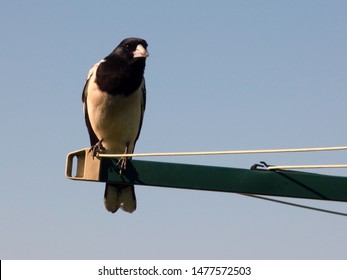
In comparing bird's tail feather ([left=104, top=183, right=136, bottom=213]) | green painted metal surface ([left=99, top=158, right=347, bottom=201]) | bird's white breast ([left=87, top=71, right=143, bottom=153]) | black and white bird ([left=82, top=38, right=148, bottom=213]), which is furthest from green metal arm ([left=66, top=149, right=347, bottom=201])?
bird's white breast ([left=87, top=71, right=143, bottom=153])

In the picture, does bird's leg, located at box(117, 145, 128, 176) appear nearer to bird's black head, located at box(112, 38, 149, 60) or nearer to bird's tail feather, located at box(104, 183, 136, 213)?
bird's tail feather, located at box(104, 183, 136, 213)

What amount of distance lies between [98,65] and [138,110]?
66 cm

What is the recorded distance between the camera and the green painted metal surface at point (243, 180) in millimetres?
4805

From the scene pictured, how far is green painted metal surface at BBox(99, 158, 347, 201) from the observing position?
4.81 m

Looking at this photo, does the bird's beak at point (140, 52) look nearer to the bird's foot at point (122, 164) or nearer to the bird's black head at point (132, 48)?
the bird's black head at point (132, 48)

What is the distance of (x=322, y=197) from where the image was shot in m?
4.82

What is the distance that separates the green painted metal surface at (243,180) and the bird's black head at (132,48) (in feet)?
10.3

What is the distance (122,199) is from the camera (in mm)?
7379

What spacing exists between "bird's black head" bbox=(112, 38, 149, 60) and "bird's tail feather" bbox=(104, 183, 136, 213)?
1.42m

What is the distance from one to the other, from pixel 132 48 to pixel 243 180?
11.5 ft

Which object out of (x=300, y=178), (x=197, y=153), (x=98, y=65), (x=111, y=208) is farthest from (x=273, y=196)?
(x=98, y=65)

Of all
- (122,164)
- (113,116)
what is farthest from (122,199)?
(122,164)

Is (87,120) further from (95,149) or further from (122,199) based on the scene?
(95,149)

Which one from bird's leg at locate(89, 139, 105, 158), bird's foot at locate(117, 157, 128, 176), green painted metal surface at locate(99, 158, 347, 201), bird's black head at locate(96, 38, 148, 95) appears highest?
bird's black head at locate(96, 38, 148, 95)
